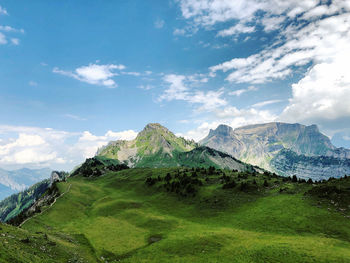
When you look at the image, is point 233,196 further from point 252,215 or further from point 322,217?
point 322,217

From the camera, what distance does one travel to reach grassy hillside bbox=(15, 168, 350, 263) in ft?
151

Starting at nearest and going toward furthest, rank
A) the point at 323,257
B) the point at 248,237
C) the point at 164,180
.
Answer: the point at 323,257, the point at 248,237, the point at 164,180

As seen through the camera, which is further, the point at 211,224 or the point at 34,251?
the point at 211,224

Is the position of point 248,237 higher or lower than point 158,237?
higher

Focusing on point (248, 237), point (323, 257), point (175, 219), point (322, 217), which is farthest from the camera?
point (175, 219)

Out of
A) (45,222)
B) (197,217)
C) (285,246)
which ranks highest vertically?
(285,246)

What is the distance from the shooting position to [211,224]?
7169cm

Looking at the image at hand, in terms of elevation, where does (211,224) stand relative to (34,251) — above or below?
below

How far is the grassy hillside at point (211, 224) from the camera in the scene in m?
45.9

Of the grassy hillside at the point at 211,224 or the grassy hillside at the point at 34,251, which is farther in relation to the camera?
the grassy hillside at the point at 211,224

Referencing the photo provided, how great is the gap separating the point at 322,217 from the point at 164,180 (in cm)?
9476

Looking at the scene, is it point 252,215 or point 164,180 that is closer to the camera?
point 252,215

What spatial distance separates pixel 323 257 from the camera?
38969 millimetres

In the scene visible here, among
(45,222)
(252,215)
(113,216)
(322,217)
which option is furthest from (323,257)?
(45,222)
